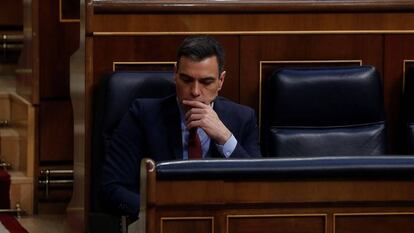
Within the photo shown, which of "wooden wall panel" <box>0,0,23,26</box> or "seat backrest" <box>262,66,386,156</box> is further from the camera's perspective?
"wooden wall panel" <box>0,0,23,26</box>

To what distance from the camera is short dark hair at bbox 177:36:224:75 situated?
1914mm

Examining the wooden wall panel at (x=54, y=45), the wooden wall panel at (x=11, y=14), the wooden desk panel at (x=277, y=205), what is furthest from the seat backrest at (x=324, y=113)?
the wooden wall panel at (x=11, y=14)

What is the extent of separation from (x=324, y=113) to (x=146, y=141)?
1.33ft

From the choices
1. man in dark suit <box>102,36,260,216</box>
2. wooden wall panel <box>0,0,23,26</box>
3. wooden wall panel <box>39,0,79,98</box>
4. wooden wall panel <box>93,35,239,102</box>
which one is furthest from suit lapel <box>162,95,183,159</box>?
wooden wall panel <box>0,0,23,26</box>

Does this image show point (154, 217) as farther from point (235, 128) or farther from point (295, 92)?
point (295, 92)

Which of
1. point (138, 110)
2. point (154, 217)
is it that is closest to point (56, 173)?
point (138, 110)

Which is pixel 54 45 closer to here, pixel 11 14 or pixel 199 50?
pixel 11 14

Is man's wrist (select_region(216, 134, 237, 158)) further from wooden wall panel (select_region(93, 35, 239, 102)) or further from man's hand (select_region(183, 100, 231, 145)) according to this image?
wooden wall panel (select_region(93, 35, 239, 102))

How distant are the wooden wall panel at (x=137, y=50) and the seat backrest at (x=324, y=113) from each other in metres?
0.13

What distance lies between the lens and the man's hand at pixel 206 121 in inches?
74.7

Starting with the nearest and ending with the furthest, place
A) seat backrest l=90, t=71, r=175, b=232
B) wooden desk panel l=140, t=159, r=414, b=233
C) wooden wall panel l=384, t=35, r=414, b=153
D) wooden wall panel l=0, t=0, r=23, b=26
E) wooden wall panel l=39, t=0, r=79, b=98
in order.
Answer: wooden desk panel l=140, t=159, r=414, b=233
seat backrest l=90, t=71, r=175, b=232
wooden wall panel l=384, t=35, r=414, b=153
wooden wall panel l=39, t=0, r=79, b=98
wooden wall panel l=0, t=0, r=23, b=26

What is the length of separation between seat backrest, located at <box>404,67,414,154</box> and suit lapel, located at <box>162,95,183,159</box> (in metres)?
0.55

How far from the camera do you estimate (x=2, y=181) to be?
290 centimetres

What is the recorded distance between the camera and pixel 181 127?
1959mm
